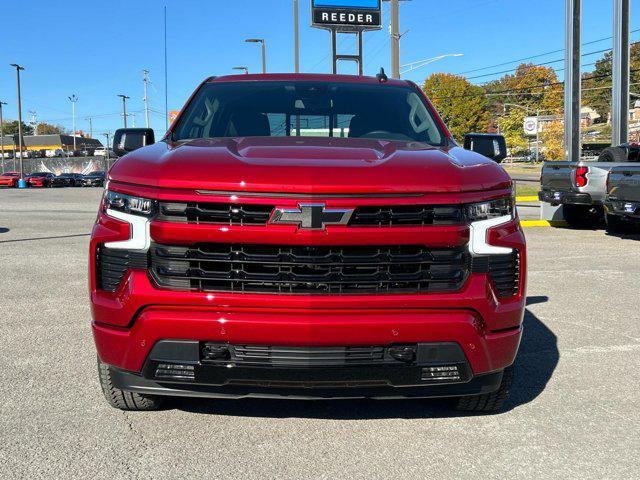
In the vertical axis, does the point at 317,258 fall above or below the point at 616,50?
below

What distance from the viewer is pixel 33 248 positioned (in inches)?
408

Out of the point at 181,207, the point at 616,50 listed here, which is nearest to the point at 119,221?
the point at 181,207

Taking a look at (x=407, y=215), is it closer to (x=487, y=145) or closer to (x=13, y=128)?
(x=487, y=145)

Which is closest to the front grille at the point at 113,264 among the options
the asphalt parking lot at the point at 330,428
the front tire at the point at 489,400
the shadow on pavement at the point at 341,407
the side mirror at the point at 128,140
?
the asphalt parking lot at the point at 330,428

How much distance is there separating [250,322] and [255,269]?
0.23 metres

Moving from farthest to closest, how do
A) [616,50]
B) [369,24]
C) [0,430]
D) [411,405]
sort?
[369,24]
[616,50]
[411,405]
[0,430]

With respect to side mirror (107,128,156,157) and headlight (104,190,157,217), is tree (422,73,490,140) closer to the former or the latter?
side mirror (107,128,156,157)

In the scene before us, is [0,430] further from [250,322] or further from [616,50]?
[616,50]

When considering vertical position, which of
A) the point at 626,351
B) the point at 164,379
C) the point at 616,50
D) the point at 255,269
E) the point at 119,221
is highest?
the point at 616,50

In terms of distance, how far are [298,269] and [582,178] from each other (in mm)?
9653

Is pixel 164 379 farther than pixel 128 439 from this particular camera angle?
No

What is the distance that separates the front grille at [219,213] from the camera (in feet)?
9.34

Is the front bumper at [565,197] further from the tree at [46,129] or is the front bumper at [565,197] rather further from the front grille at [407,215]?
the tree at [46,129]

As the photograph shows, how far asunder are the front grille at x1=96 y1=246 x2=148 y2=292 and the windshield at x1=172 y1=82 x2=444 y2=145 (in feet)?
4.37
